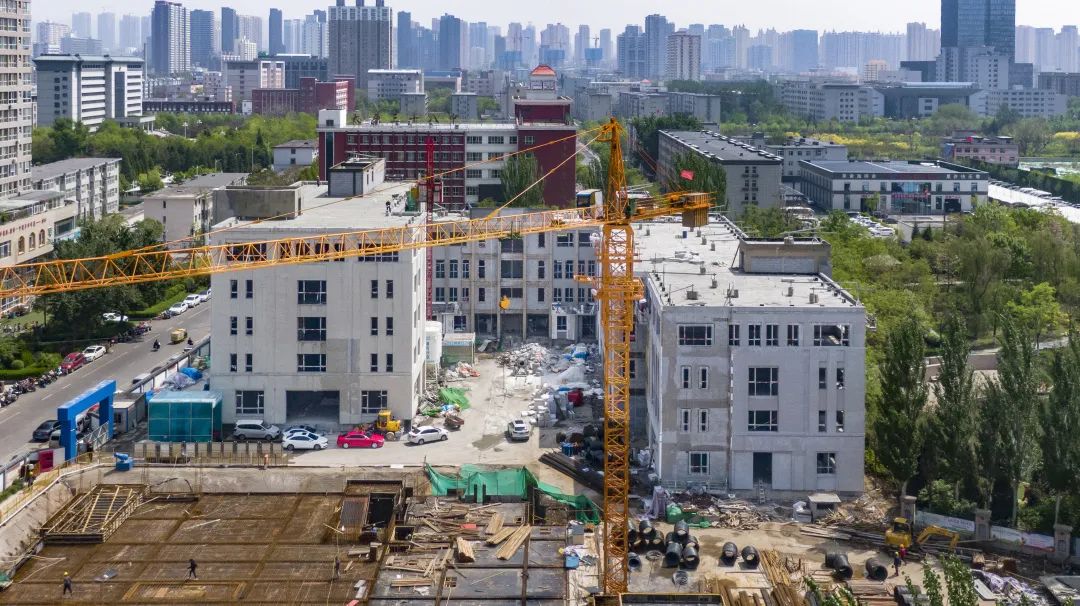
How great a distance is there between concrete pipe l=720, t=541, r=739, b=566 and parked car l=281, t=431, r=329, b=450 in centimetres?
865

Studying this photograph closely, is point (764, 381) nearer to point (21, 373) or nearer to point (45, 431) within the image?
point (45, 431)

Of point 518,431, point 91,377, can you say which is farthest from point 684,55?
Result: point 518,431

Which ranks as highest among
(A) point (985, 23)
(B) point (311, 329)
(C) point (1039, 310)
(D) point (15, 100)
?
(A) point (985, 23)

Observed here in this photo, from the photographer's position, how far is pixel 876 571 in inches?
744

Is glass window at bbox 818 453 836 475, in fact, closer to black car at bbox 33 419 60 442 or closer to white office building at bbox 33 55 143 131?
black car at bbox 33 419 60 442

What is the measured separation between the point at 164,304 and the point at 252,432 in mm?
14874

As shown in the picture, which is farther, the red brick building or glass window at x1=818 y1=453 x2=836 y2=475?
the red brick building

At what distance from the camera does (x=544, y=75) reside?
71.4 m

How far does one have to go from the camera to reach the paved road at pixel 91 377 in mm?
25938

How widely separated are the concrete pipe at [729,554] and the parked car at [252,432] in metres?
9.72

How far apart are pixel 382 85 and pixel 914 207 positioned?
81.1 meters

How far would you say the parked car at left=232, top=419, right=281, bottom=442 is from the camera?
2548 centimetres

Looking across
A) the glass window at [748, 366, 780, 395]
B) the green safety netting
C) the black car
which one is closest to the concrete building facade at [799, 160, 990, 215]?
the glass window at [748, 366, 780, 395]

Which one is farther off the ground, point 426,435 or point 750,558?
point 426,435
